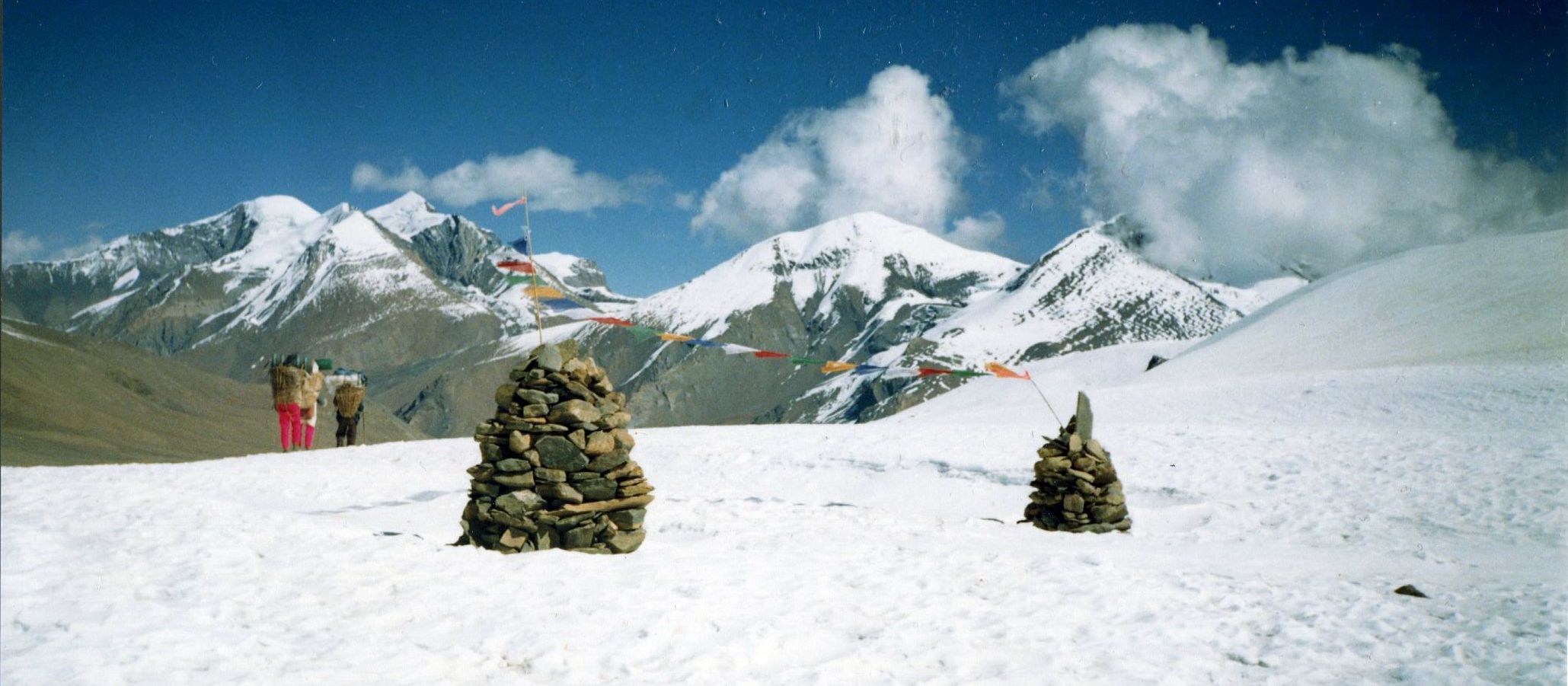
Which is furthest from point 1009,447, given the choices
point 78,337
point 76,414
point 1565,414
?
point 78,337

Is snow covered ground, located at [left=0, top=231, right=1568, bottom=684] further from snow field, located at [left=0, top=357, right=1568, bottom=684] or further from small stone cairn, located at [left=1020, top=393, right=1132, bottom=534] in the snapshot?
small stone cairn, located at [left=1020, top=393, right=1132, bottom=534]

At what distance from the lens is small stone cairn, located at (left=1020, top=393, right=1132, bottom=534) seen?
13.2 m

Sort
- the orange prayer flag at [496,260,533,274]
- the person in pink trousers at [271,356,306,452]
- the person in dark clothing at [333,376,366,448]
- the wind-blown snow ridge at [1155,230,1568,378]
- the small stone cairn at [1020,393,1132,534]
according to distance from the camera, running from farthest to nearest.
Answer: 1. the wind-blown snow ridge at [1155,230,1568,378]
2. the person in dark clothing at [333,376,366,448]
3. the person in pink trousers at [271,356,306,452]
4. the small stone cairn at [1020,393,1132,534]
5. the orange prayer flag at [496,260,533,274]

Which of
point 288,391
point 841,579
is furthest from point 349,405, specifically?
point 841,579

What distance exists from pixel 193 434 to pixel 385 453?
3038 centimetres

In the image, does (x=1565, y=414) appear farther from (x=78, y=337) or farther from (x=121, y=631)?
(x=78, y=337)

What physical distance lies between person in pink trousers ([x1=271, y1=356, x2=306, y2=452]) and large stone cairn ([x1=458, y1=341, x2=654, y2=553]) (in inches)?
609

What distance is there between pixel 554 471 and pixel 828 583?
12.9 ft

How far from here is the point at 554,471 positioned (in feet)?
33.7

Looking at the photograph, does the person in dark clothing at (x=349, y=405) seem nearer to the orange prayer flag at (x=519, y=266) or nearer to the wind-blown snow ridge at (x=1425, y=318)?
the orange prayer flag at (x=519, y=266)

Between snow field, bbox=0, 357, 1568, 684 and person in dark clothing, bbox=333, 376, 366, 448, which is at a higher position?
person in dark clothing, bbox=333, 376, 366, 448

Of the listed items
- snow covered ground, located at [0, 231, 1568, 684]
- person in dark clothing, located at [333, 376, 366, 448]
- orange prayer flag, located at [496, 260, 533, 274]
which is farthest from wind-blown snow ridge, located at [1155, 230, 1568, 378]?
person in dark clothing, located at [333, 376, 366, 448]

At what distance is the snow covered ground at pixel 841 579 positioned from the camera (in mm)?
6480

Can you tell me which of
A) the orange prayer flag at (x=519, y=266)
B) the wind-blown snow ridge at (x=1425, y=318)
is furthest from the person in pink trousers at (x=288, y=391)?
the wind-blown snow ridge at (x=1425, y=318)
